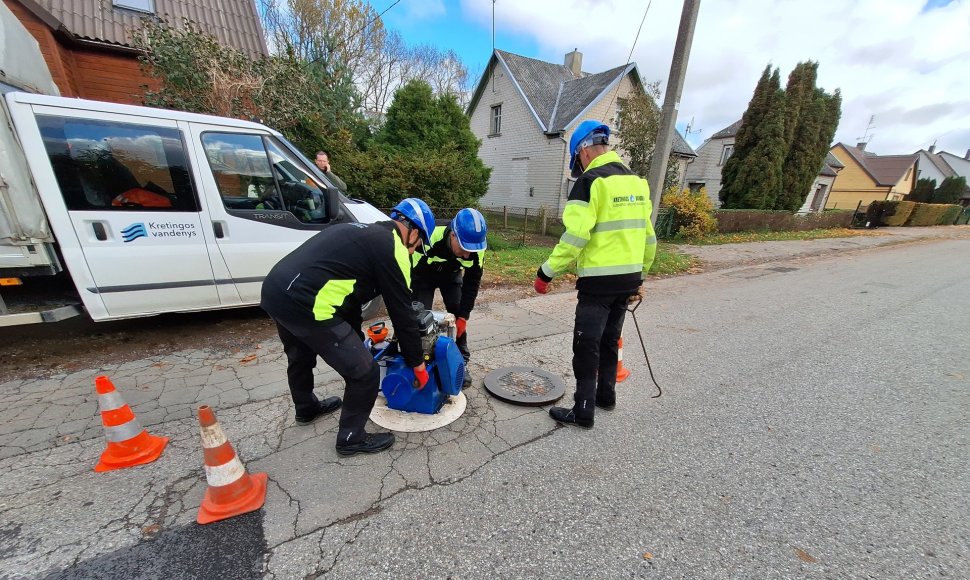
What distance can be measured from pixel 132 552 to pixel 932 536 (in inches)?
157

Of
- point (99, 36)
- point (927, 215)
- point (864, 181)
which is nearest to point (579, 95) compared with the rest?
point (99, 36)

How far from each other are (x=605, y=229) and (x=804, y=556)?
1979 mm

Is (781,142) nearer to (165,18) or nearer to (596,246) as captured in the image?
(596,246)

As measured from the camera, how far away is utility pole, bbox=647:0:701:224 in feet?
21.1

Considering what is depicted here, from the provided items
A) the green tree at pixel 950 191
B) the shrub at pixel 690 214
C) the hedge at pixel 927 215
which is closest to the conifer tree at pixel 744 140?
the shrub at pixel 690 214

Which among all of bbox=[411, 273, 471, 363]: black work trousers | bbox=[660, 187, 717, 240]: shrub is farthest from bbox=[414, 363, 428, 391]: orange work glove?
bbox=[660, 187, 717, 240]: shrub

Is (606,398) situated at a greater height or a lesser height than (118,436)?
lesser

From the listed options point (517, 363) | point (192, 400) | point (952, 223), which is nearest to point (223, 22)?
point (192, 400)

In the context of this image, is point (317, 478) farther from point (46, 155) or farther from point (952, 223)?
point (952, 223)

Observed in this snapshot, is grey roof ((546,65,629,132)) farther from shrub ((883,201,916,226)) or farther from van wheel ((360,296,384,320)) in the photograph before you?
shrub ((883,201,916,226))

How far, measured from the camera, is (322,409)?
2.81 m

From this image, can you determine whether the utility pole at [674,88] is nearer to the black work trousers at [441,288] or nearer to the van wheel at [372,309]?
the black work trousers at [441,288]

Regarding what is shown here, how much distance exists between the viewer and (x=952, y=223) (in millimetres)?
29969

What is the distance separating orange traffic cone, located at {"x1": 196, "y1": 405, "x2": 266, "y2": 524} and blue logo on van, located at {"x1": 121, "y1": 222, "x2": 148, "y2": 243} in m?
2.55
